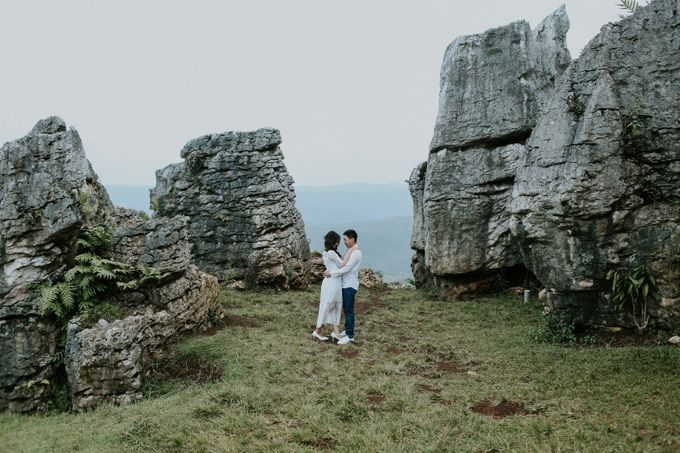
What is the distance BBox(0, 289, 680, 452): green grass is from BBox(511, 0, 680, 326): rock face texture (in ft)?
5.38

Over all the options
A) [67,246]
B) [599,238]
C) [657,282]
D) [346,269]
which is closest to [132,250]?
[67,246]

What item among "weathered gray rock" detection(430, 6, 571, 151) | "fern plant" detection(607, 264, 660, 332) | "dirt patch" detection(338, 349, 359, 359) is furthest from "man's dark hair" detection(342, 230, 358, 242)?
"weathered gray rock" detection(430, 6, 571, 151)

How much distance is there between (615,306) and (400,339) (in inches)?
180

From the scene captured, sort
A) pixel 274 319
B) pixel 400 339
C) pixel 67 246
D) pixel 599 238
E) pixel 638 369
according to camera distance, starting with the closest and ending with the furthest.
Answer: pixel 638 369 < pixel 599 238 < pixel 67 246 < pixel 400 339 < pixel 274 319

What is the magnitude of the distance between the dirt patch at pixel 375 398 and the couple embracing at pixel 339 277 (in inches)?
116

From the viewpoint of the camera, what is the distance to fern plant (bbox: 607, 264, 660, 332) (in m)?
9.78

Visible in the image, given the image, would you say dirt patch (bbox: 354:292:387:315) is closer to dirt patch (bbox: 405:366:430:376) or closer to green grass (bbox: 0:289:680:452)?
green grass (bbox: 0:289:680:452)

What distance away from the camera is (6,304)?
33.7 feet

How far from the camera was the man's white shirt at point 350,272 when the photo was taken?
35.4ft

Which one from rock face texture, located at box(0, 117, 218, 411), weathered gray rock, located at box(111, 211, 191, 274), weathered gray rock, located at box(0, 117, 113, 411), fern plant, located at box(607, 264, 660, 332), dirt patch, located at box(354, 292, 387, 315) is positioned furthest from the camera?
dirt patch, located at box(354, 292, 387, 315)

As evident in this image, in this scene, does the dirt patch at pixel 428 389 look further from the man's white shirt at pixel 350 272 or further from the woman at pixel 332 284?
the woman at pixel 332 284

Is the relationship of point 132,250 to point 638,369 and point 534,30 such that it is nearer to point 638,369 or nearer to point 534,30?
point 638,369

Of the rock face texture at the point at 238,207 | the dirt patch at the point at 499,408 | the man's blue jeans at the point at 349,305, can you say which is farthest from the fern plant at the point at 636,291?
the rock face texture at the point at 238,207

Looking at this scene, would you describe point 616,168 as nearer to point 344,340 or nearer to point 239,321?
point 344,340
